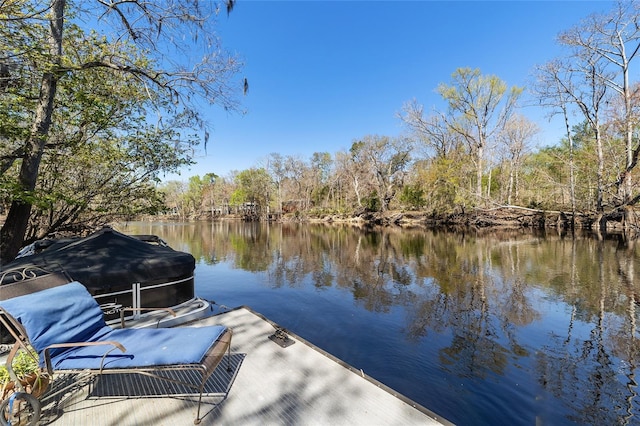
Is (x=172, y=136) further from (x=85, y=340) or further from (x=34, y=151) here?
(x=85, y=340)

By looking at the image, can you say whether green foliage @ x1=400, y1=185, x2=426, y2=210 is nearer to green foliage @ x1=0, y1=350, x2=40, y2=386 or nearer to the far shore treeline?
the far shore treeline

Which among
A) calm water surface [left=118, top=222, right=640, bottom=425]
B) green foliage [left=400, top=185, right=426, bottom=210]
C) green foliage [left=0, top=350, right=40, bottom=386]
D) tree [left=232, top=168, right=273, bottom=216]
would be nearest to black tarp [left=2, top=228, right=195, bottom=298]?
green foliage [left=0, top=350, right=40, bottom=386]

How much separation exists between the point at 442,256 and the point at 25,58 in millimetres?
15792

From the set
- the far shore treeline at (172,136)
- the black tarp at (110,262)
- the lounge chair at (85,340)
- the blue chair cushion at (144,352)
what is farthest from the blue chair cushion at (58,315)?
the far shore treeline at (172,136)

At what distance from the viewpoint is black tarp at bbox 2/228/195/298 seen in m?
3.99

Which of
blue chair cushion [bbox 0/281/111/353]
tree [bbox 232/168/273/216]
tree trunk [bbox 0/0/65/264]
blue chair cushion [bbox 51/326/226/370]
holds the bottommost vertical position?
blue chair cushion [bbox 51/326/226/370]

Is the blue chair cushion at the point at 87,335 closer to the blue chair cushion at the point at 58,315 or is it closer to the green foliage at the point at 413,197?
the blue chair cushion at the point at 58,315

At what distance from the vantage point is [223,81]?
21.3 ft

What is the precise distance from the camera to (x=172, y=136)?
8.68m

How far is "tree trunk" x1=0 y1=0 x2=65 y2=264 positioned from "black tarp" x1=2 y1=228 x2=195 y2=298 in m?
1.78

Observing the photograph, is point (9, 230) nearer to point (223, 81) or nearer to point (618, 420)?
point (223, 81)

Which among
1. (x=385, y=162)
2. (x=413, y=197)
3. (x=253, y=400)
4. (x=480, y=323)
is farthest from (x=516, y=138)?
(x=253, y=400)

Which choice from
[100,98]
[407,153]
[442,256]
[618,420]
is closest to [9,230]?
[100,98]

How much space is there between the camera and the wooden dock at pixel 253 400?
2438mm
